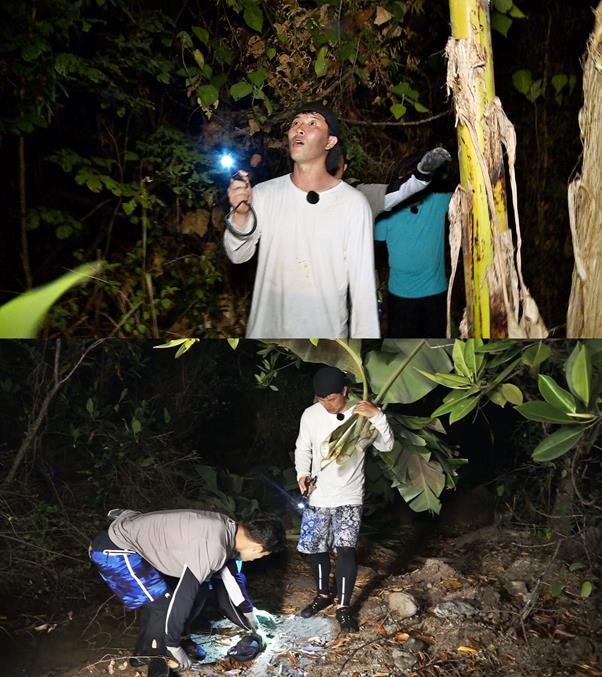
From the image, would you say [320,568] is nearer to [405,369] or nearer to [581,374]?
[405,369]

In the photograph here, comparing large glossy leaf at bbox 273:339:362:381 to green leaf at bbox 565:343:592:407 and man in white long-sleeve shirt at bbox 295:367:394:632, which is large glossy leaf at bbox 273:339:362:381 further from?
green leaf at bbox 565:343:592:407

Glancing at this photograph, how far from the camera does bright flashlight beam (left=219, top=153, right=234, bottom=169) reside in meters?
1.66

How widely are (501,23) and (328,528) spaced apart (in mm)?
1155

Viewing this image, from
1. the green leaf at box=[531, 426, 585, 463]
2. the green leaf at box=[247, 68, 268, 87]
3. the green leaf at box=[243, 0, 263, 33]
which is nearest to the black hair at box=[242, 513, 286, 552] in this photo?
the green leaf at box=[531, 426, 585, 463]

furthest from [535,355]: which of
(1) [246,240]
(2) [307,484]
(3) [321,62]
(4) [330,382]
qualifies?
(3) [321,62]

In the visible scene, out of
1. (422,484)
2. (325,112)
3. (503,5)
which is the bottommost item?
(422,484)

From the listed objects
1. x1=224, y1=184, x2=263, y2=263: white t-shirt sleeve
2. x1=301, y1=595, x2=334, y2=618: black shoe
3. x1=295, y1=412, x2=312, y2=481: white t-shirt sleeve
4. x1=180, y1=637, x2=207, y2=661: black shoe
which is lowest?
x1=180, y1=637, x2=207, y2=661: black shoe

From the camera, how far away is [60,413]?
167 centimetres

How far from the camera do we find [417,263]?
1690mm

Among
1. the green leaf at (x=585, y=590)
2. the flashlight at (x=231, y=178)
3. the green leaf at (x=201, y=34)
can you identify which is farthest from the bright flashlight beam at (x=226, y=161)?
the green leaf at (x=585, y=590)

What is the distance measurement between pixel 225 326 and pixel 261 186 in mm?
313

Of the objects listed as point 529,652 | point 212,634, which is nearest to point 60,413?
point 212,634

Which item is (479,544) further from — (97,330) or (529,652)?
(97,330)

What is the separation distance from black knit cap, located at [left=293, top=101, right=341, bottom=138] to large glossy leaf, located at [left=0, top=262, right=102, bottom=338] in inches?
21.8
